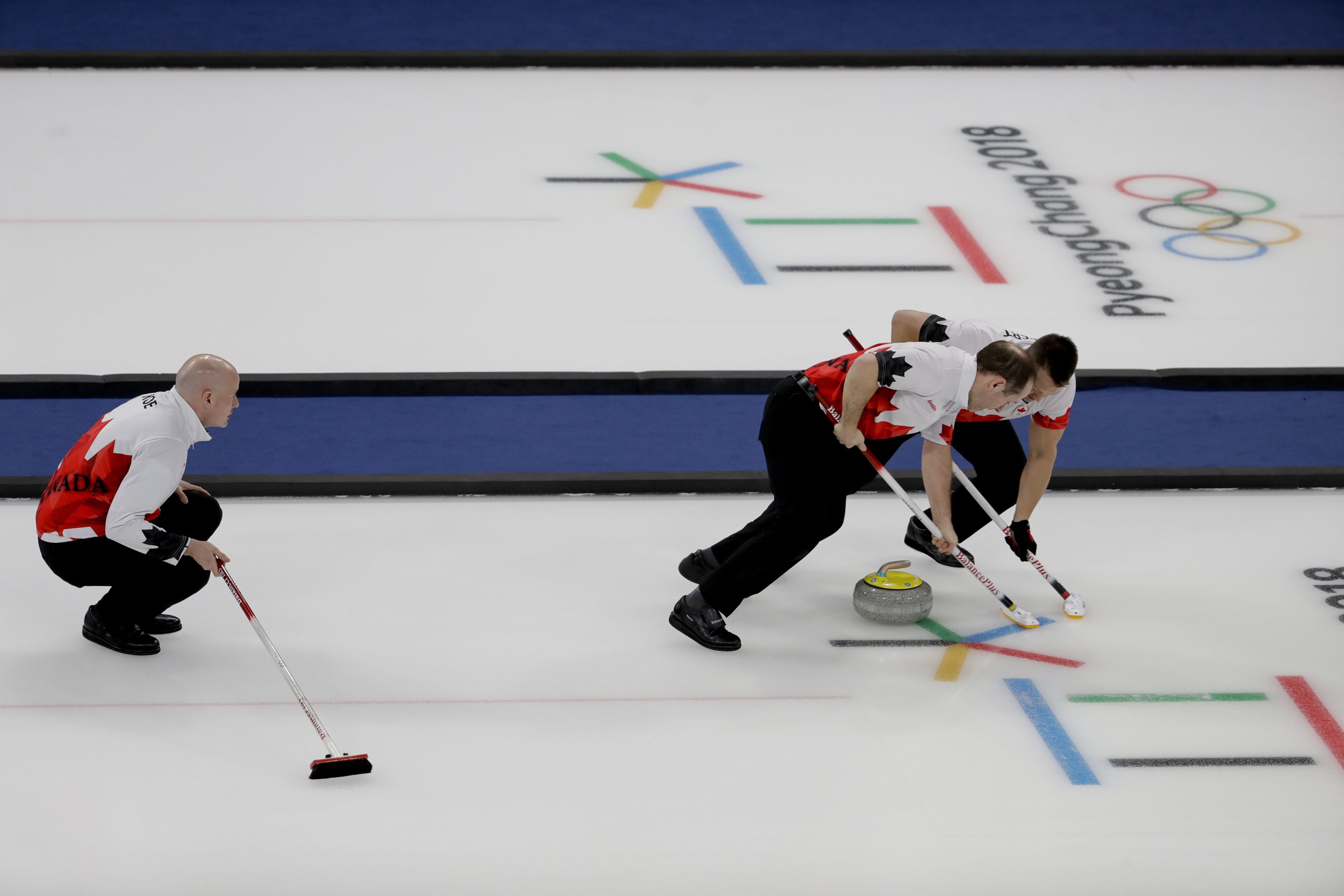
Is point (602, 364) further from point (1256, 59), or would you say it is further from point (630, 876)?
point (1256, 59)

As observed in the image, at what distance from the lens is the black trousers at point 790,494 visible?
3.92 meters

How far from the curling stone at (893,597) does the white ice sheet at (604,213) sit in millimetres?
1886

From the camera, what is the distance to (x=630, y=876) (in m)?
3.14

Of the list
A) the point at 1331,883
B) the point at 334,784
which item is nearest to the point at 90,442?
the point at 334,784

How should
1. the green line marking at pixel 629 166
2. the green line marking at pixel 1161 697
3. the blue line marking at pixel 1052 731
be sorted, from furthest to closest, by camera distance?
1. the green line marking at pixel 629 166
2. the green line marking at pixel 1161 697
3. the blue line marking at pixel 1052 731

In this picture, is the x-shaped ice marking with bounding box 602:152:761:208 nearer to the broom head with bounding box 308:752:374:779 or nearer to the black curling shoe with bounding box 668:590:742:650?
the black curling shoe with bounding box 668:590:742:650

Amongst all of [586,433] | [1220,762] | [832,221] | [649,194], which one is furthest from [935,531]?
[649,194]

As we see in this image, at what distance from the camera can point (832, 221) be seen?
724 centimetres

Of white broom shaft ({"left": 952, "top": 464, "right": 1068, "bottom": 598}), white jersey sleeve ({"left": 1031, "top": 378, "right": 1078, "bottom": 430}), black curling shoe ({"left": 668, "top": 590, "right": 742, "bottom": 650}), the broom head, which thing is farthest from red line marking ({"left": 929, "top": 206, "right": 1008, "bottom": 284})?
the broom head

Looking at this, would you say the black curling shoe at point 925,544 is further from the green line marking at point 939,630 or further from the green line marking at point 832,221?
the green line marking at point 832,221

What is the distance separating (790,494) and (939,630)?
1.93 feet

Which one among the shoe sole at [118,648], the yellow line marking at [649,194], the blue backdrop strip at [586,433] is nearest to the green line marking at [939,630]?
the blue backdrop strip at [586,433]

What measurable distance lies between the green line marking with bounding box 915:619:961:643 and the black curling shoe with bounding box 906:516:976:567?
0.99 feet

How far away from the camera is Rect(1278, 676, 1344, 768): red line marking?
3.65 meters
